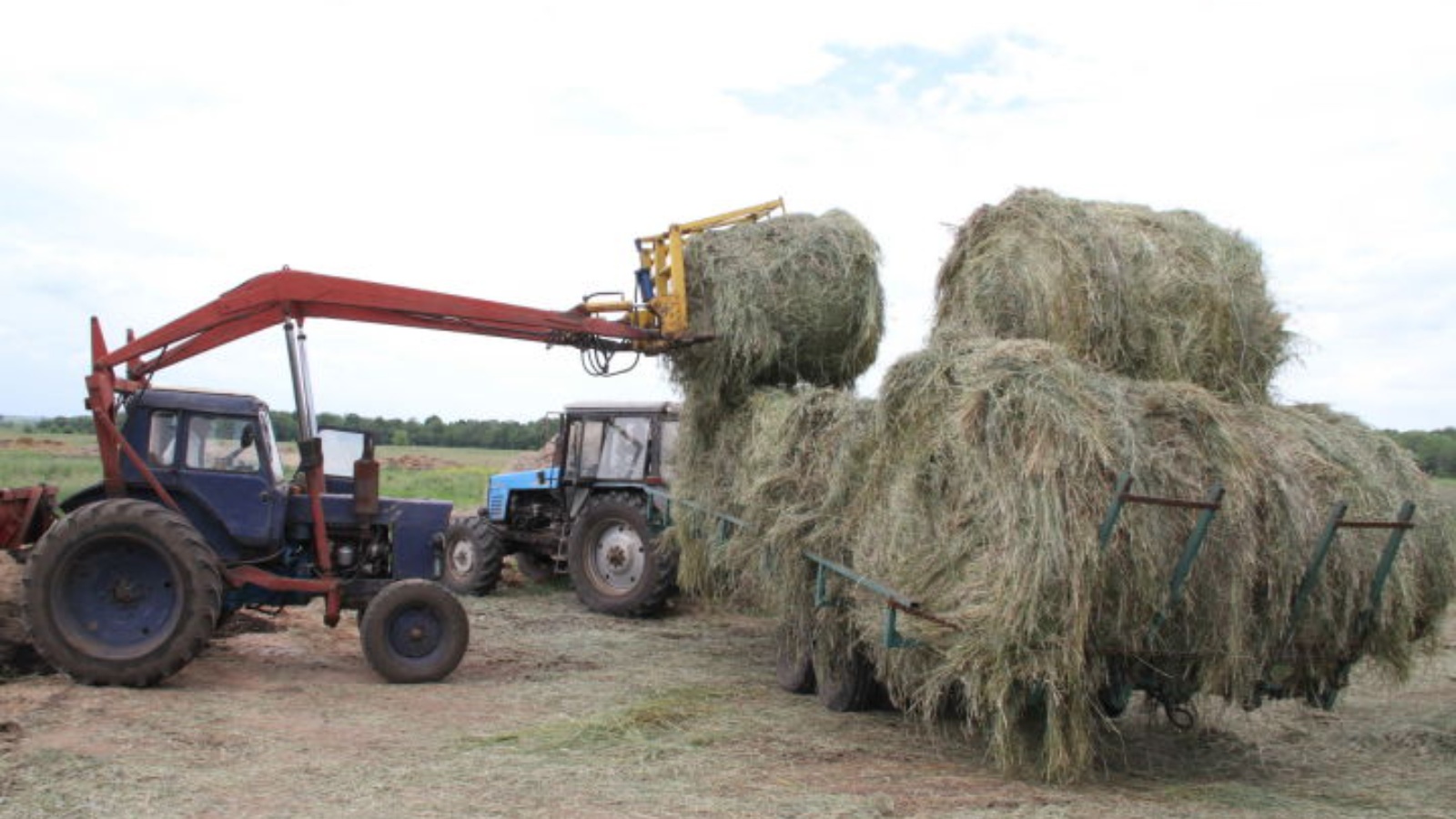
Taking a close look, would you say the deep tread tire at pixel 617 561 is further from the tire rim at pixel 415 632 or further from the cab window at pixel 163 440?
the cab window at pixel 163 440

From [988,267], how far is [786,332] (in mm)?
2096

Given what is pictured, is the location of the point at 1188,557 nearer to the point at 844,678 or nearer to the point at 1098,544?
the point at 1098,544

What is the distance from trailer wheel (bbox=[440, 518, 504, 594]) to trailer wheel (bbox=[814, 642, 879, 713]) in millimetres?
6305

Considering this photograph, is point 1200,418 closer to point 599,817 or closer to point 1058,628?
point 1058,628

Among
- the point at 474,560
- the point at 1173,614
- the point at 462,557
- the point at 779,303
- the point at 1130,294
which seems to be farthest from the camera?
the point at 462,557

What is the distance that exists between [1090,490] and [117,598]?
6.31m

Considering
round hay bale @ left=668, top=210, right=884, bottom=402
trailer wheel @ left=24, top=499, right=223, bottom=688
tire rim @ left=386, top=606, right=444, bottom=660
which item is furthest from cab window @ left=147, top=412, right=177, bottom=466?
round hay bale @ left=668, top=210, right=884, bottom=402

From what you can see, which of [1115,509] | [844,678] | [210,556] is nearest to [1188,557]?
[1115,509]

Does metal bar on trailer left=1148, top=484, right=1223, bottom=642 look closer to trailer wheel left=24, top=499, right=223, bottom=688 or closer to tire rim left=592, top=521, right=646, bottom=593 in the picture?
trailer wheel left=24, top=499, right=223, bottom=688

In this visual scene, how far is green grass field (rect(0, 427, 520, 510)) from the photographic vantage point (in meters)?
27.2

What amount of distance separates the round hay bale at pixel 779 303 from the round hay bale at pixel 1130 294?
1786 millimetres

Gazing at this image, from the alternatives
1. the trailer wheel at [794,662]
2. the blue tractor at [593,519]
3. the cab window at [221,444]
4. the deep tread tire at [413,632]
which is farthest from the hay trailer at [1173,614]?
the blue tractor at [593,519]

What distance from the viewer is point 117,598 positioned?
26.8 ft

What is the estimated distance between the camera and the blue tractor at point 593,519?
41.0 feet
